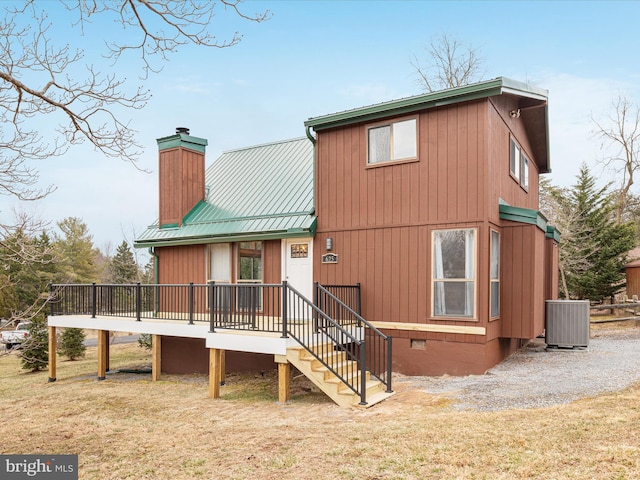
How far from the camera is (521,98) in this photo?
36.1ft

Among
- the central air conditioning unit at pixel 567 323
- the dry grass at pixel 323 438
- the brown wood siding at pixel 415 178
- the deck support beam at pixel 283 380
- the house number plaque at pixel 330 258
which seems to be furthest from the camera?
the central air conditioning unit at pixel 567 323

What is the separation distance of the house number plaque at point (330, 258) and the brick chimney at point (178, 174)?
473 cm

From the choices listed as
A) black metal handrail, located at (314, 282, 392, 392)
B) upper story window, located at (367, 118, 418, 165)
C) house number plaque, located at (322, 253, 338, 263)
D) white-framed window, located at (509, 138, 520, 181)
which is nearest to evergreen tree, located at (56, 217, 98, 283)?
house number plaque, located at (322, 253, 338, 263)

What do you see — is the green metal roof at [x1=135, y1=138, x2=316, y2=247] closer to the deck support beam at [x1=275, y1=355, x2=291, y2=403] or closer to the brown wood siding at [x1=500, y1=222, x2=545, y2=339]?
the deck support beam at [x1=275, y1=355, x2=291, y2=403]

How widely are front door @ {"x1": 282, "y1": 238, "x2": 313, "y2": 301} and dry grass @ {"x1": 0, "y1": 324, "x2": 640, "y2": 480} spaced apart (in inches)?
104

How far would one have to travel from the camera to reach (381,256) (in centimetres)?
1008

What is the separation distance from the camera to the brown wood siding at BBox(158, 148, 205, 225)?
1330 cm

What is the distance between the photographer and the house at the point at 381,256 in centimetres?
895

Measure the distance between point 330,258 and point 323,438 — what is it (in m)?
5.35

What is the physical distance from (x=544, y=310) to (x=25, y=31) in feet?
38.7

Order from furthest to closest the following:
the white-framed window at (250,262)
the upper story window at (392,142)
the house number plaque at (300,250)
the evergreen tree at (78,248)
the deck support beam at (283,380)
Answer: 1. the evergreen tree at (78,248)
2. the white-framed window at (250,262)
3. the house number plaque at (300,250)
4. the upper story window at (392,142)
5. the deck support beam at (283,380)

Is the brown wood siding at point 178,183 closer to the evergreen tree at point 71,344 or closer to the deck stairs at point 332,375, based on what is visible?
the deck stairs at point 332,375

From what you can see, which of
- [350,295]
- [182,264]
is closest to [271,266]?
[350,295]

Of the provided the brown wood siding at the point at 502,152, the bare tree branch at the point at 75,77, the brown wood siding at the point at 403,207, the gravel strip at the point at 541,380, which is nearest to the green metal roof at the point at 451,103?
the brown wood siding at the point at 403,207
